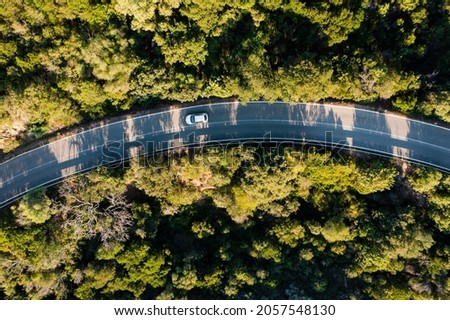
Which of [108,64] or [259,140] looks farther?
[259,140]

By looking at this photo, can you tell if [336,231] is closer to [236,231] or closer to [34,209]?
[236,231]

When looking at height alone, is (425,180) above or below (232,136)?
below

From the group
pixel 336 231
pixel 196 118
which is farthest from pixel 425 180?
Result: pixel 196 118

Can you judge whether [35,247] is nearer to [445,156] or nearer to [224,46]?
[224,46]

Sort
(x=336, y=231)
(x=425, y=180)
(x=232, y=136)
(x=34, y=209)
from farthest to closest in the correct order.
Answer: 1. (x=232, y=136)
2. (x=336, y=231)
3. (x=425, y=180)
4. (x=34, y=209)

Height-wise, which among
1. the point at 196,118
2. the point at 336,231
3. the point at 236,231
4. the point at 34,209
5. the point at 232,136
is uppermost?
the point at 196,118

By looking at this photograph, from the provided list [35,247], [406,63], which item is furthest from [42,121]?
[406,63]

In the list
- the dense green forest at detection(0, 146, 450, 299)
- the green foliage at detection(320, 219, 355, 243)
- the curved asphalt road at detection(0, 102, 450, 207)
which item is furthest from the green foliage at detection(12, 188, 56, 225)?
the green foliage at detection(320, 219, 355, 243)
